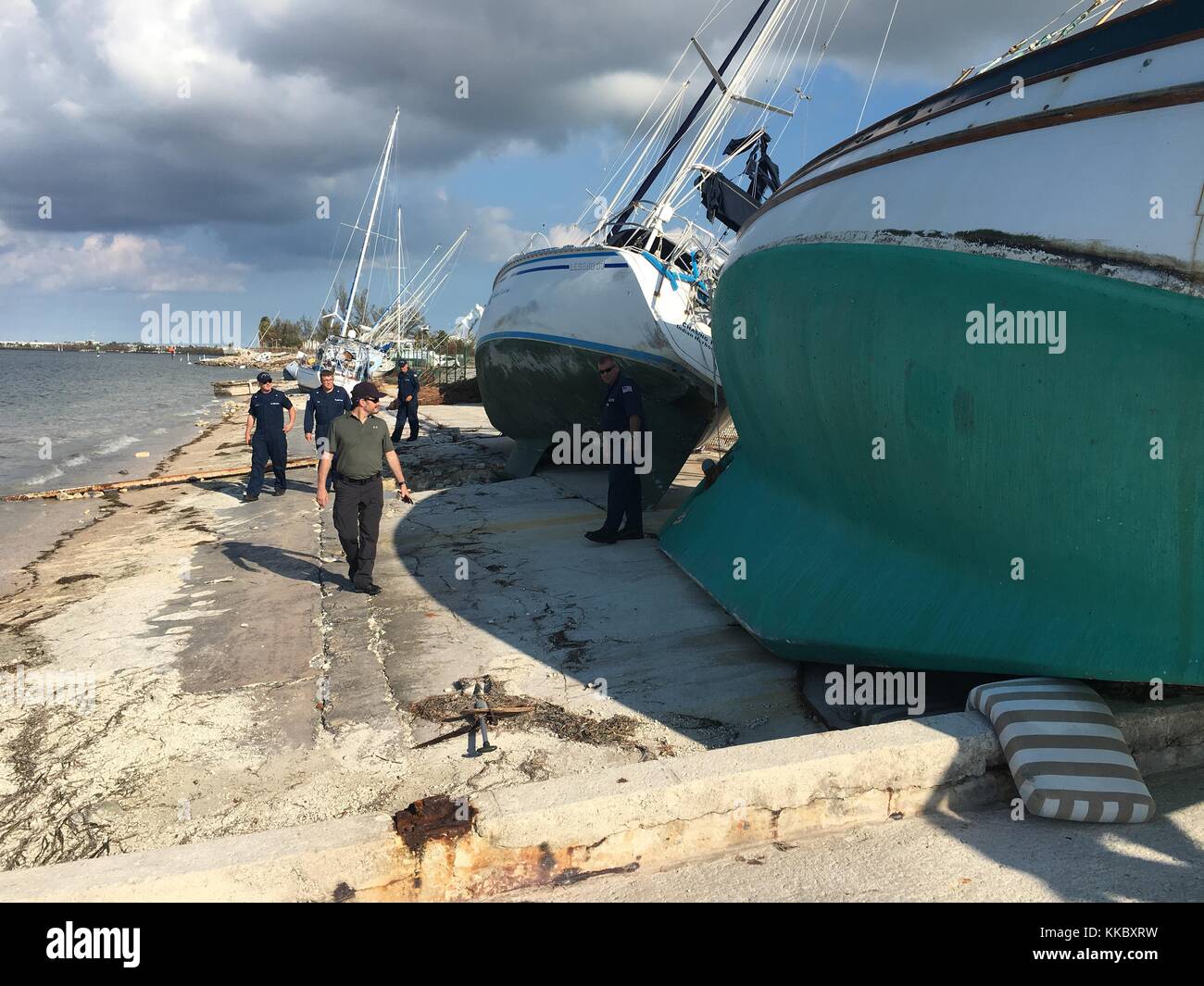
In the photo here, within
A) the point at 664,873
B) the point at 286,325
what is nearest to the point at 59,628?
the point at 664,873

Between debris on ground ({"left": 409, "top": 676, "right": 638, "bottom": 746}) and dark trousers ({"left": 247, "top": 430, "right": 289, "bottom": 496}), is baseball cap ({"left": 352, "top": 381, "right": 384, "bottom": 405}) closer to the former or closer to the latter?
debris on ground ({"left": 409, "top": 676, "right": 638, "bottom": 746})

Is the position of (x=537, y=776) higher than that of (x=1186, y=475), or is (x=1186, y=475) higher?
(x=1186, y=475)

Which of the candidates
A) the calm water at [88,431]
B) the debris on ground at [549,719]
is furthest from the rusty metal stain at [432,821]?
the calm water at [88,431]

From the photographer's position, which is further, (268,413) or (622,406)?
(268,413)

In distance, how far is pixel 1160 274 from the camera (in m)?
3.16

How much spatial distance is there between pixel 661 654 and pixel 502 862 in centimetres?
271

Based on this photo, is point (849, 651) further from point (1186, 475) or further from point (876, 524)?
point (1186, 475)

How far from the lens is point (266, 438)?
11.5 meters

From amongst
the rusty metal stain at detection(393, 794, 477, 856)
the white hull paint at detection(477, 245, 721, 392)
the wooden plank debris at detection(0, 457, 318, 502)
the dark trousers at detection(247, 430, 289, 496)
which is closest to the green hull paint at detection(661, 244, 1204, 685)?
the rusty metal stain at detection(393, 794, 477, 856)
